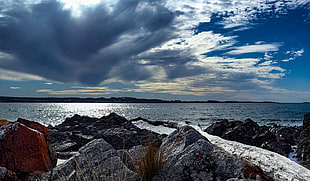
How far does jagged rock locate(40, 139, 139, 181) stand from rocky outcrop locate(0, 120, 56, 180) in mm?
1008

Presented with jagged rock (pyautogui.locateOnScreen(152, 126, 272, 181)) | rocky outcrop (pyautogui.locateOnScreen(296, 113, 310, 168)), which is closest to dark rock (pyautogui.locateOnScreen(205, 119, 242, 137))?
rocky outcrop (pyautogui.locateOnScreen(296, 113, 310, 168))

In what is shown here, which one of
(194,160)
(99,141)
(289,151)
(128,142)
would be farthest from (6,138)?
(289,151)

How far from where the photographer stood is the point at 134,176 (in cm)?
342

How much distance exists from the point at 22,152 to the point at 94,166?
1904mm

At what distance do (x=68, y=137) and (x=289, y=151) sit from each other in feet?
35.8

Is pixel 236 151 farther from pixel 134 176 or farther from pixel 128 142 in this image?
pixel 128 142

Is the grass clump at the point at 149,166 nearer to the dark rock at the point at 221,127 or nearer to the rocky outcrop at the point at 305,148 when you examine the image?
the rocky outcrop at the point at 305,148

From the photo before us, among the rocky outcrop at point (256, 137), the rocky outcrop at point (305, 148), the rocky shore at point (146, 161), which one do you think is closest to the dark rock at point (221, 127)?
the rocky outcrop at point (256, 137)

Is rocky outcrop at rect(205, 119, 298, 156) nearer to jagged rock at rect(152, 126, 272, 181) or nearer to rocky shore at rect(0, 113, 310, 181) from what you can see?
rocky shore at rect(0, 113, 310, 181)

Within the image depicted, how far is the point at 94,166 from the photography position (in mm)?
3707

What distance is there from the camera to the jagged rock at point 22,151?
4.55m

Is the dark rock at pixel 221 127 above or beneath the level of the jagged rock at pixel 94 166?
beneath

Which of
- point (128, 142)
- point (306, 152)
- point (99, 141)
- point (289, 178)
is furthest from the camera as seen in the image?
point (128, 142)

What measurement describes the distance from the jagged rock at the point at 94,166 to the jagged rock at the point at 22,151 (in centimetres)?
101
